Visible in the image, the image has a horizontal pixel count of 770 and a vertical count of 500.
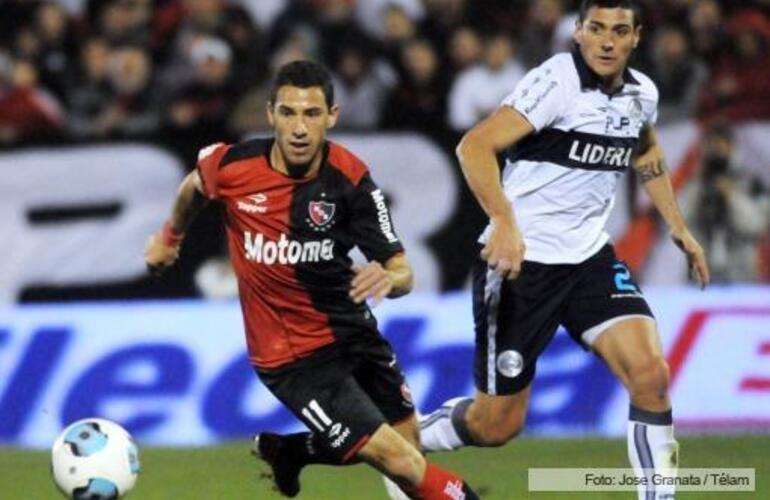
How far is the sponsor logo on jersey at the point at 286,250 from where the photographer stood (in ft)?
25.3

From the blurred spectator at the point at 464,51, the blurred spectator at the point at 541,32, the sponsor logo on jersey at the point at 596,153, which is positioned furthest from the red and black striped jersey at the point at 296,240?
the blurred spectator at the point at 541,32

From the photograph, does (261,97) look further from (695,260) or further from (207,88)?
(695,260)

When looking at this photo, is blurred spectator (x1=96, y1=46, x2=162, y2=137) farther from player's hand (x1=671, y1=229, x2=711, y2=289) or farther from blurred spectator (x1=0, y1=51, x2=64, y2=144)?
player's hand (x1=671, y1=229, x2=711, y2=289)

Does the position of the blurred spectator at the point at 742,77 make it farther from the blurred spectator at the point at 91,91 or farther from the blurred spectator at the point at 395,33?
the blurred spectator at the point at 91,91

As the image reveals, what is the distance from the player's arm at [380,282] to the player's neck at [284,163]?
17.8 inches

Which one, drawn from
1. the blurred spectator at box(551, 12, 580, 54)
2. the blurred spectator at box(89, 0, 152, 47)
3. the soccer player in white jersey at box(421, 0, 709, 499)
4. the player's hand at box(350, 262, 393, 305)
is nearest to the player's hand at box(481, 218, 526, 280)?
the soccer player in white jersey at box(421, 0, 709, 499)

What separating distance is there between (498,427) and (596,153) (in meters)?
1.28

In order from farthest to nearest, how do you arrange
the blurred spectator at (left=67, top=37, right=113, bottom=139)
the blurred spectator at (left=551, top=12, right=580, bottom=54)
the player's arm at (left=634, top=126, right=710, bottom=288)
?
the blurred spectator at (left=67, top=37, right=113, bottom=139)
the blurred spectator at (left=551, top=12, right=580, bottom=54)
the player's arm at (left=634, top=126, right=710, bottom=288)

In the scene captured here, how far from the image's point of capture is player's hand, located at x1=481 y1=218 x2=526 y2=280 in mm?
7484

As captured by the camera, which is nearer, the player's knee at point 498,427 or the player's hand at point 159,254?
the player's hand at point 159,254

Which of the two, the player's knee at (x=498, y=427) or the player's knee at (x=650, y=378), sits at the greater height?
the player's knee at (x=650, y=378)

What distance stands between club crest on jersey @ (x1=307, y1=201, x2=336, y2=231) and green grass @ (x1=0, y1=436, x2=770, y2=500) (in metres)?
1.90

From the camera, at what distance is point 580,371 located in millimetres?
11789

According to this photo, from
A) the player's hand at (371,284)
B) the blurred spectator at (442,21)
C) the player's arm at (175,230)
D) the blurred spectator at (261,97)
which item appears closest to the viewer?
the player's hand at (371,284)
